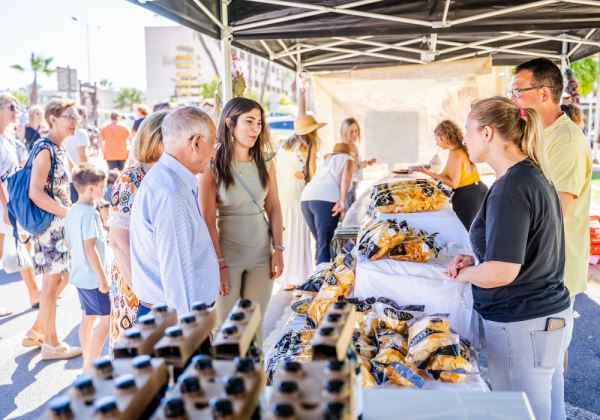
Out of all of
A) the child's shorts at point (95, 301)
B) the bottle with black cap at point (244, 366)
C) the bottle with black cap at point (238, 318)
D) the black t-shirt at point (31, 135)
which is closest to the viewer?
the bottle with black cap at point (244, 366)

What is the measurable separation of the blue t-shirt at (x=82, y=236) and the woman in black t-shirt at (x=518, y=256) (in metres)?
2.27

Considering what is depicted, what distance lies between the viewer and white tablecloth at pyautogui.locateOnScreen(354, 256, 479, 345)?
7.49 ft

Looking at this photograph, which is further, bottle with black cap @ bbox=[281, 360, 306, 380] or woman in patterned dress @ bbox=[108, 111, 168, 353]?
woman in patterned dress @ bbox=[108, 111, 168, 353]

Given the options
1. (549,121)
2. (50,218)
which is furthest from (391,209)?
(50,218)

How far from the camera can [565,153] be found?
2582 millimetres

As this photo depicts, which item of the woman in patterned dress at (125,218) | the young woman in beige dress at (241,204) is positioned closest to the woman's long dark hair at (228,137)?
the young woman in beige dress at (241,204)

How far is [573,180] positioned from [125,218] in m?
2.11

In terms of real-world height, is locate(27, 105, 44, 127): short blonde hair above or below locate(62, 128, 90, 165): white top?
above

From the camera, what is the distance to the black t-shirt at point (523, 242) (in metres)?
1.80

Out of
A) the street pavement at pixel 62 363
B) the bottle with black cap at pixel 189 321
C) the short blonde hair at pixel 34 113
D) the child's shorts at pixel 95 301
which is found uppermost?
the short blonde hair at pixel 34 113

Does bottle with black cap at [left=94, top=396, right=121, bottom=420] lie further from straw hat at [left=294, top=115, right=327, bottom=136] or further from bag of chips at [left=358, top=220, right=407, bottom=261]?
straw hat at [left=294, top=115, right=327, bottom=136]

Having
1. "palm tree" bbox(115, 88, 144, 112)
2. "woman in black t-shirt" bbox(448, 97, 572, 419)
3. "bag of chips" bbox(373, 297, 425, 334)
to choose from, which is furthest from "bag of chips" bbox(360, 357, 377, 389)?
"palm tree" bbox(115, 88, 144, 112)

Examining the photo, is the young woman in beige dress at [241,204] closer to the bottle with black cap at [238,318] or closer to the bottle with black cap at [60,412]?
the bottle with black cap at [238,318]

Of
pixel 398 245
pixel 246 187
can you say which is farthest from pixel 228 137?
pixel 398 245
